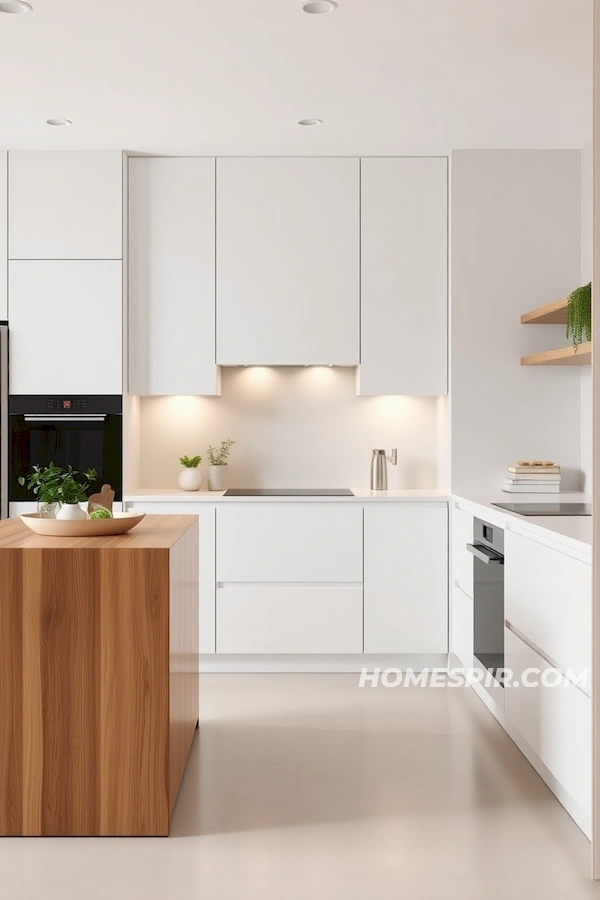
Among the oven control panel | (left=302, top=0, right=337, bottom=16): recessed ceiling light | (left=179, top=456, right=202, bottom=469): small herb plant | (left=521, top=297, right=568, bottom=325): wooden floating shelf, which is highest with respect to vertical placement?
(left=302, top=0, right=337, bottom=16): recessed ceiling light

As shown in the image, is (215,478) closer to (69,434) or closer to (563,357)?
(69,434)

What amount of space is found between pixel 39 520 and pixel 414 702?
2070mm

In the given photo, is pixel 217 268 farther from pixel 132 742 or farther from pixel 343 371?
pixel 132 742

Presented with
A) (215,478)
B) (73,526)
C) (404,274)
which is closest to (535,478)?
(404,274)

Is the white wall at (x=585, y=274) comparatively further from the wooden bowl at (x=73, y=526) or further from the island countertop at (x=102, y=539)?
the wooden bowl at (x=73, y=526)

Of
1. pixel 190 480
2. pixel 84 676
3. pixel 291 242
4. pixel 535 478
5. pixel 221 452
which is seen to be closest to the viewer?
pixel 84 676

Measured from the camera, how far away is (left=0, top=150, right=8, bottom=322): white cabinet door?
4434mm

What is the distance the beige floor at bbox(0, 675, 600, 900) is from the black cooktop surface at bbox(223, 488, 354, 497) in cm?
115

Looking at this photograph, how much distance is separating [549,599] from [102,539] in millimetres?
1445

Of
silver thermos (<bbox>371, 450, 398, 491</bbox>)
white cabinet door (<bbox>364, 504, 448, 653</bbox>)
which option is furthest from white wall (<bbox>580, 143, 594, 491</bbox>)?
silver thermos (<bbox>371, 450, 398, 491</bbox>)

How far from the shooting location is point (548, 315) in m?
4.22

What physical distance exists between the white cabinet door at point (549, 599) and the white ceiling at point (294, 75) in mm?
1859

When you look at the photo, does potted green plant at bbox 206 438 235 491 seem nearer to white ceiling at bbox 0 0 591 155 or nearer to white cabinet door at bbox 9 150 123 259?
white cabinet door at bbox 9 150 123 259

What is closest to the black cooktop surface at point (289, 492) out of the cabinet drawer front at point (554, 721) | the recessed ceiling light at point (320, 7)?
the cabinet drawer front at point (554, 721)
